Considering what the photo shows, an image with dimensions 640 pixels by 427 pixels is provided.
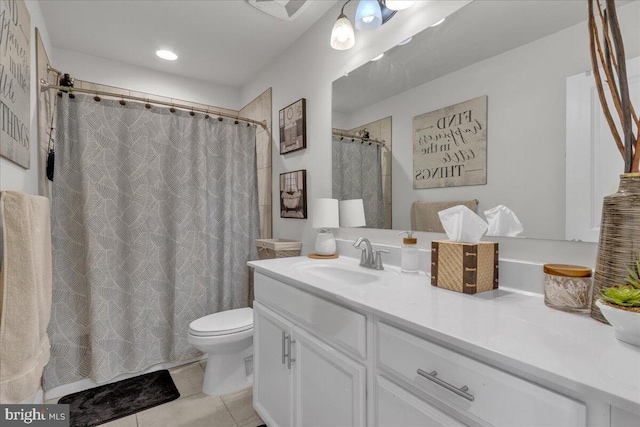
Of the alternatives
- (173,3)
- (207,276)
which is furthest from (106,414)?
(173,3)

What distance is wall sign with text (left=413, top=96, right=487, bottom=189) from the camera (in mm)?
1173

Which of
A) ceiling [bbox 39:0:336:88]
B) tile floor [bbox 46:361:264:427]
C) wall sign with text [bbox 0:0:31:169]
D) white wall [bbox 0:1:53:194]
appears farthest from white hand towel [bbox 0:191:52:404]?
ceiling [bbox 39:0:336:88]

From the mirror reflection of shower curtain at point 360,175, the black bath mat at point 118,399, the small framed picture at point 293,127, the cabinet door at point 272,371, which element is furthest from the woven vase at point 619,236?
the black bath mat at point 118,399

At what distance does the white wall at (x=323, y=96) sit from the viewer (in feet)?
3.40

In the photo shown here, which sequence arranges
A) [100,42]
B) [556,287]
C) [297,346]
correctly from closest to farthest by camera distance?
[556,287] → [297,346] → [100,42]

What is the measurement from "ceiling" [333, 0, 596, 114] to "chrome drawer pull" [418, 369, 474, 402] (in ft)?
3.69

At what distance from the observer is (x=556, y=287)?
852 millimetres

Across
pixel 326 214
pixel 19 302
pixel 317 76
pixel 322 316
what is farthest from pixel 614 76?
pixel 19 302

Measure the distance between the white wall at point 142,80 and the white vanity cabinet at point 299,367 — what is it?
2.23 meters

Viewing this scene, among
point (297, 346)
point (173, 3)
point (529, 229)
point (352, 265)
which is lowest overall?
point (297, 346)

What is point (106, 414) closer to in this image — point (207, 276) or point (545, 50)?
point (207, 276)

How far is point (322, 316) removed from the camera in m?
1.09

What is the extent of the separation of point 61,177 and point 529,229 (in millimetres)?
2511

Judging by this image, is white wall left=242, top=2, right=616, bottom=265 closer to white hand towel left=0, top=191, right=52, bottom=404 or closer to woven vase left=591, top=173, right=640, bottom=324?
woven vase left=591, top=173, right=640, bottom=324
